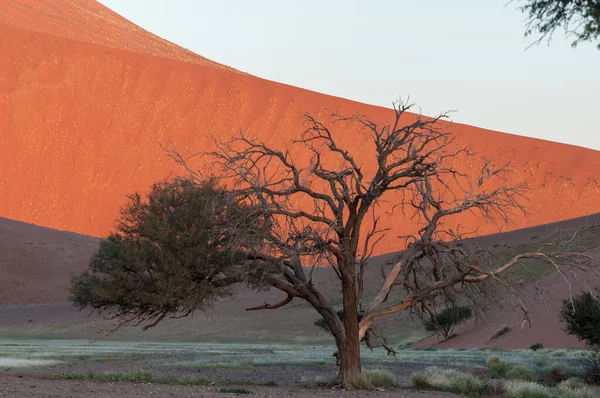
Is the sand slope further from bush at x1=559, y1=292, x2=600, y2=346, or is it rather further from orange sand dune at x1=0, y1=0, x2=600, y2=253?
bush at x1=559, y1=292, x2=600, y2=346

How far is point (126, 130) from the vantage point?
8850cm

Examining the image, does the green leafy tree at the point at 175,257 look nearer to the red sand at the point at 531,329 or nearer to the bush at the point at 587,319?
the bush at the point at 587,319

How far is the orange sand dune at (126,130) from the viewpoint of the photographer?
261 ft

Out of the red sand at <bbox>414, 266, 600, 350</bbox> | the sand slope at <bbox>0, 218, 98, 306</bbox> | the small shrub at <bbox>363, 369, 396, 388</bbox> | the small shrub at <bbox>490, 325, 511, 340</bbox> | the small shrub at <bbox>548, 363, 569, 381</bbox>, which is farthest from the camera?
the sand slope at <bbox>0, 218, 98, 306</bbox>

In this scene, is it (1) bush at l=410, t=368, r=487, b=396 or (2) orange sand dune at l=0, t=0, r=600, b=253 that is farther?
(2) orange sand dune at l=0, t=0, r=600, b=253

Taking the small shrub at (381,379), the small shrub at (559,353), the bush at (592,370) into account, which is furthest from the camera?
the small shrub at (559,353)

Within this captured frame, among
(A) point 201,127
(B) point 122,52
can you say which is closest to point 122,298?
(A) point 201,127

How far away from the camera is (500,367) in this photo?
25562mm

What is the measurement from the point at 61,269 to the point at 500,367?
46.2 metres

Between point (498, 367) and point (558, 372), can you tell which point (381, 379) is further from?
point (558, 372)

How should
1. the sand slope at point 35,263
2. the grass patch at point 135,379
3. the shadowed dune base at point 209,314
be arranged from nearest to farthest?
the grass patch at point 135,379, the shadowed dune base at point 209,314, the sand slope at point 35,263

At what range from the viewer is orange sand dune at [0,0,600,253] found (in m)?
79.6

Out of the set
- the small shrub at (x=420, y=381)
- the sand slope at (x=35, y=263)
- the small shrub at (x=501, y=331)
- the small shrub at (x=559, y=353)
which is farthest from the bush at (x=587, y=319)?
the sand slope at (x=35, y=263)

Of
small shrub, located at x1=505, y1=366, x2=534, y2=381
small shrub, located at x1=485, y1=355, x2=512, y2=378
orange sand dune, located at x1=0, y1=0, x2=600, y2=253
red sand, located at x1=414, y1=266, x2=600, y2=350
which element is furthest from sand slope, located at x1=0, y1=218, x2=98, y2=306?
small shrub, located at x1=505, y1=366, x2=534, y2=381
